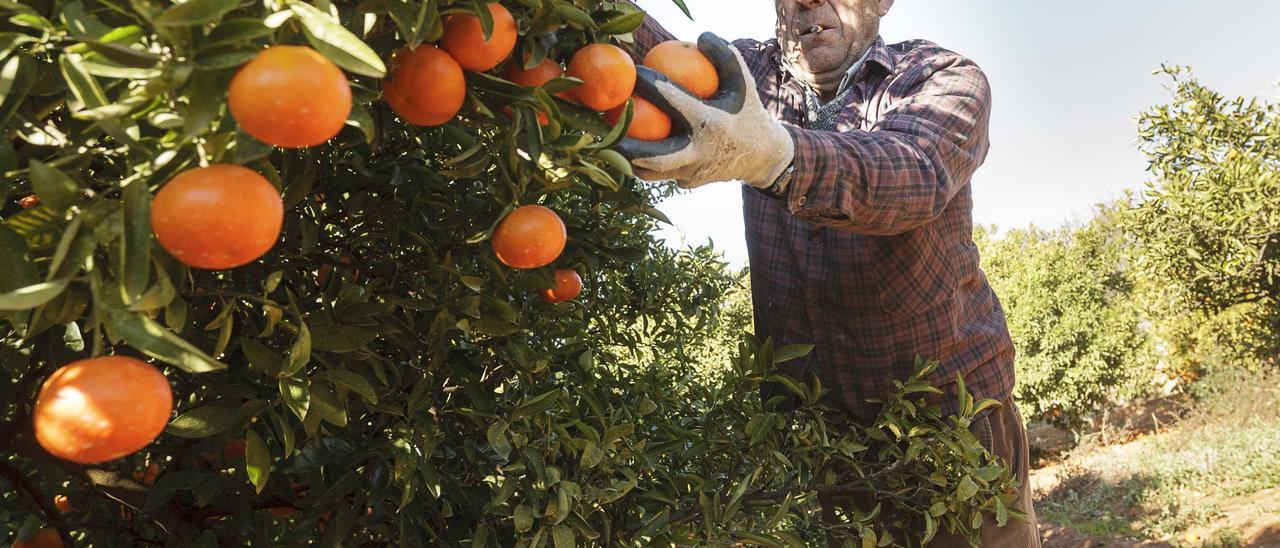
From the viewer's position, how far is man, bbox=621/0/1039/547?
5.13 feet

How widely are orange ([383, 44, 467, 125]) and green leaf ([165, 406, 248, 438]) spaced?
0.46 metres

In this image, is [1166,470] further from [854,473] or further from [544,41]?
[544,41]

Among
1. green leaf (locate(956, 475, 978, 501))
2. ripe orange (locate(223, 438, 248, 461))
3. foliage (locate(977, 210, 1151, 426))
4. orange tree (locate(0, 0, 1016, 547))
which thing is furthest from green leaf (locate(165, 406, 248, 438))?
foliage (locate(977, 210, 1151, 426))

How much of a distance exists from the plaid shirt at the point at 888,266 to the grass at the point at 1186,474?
6.69m

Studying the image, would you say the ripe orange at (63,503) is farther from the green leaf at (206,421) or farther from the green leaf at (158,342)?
the green leaf at (158,342)

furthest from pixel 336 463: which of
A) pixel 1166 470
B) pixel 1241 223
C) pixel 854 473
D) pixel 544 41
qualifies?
pixel 1166 470

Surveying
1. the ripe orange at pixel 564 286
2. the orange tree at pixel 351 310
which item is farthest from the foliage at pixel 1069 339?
the ripe orange at pixel 564 286

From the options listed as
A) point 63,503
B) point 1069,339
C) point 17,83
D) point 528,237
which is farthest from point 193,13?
point 1069,339

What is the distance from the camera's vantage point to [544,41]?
1.08m

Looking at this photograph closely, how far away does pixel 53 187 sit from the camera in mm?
683

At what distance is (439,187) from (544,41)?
1.45ft

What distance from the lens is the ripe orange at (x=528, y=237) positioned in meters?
1.05

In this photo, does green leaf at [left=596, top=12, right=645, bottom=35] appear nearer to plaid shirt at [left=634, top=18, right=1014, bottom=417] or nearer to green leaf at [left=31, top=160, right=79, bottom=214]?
green leaf at [left=31, top=160, right=79, bottom=214]

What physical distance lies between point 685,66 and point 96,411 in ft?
2.84
